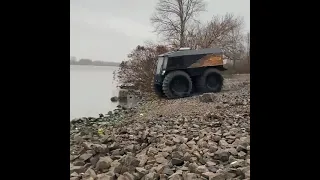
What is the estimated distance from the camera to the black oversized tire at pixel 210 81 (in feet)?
7.83

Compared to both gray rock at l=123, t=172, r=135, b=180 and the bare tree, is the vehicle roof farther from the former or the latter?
gray rock at l=123, t=172, r=135, b=180

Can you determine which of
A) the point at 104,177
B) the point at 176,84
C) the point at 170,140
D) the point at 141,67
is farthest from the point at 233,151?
the point at 176,84

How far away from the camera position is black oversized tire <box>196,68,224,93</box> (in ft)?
7.83

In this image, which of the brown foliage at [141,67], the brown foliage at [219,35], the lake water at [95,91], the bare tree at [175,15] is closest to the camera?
the lake water at [95,91]

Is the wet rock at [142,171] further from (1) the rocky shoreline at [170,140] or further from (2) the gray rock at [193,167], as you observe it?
(2) the gray rock at [193,167]

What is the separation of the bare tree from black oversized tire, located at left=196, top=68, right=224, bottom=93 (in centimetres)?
78

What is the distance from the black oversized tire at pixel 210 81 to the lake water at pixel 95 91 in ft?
3.07

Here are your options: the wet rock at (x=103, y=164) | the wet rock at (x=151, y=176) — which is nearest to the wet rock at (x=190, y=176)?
the wet rock at (x=151, y=176)

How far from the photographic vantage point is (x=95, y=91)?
149cm

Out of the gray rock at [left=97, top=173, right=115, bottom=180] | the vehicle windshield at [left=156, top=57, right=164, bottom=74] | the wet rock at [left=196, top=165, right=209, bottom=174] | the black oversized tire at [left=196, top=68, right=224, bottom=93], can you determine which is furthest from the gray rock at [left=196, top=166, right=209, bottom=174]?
A: the black oversized tire at [left=196, top=68, right=224, bottom=93]
